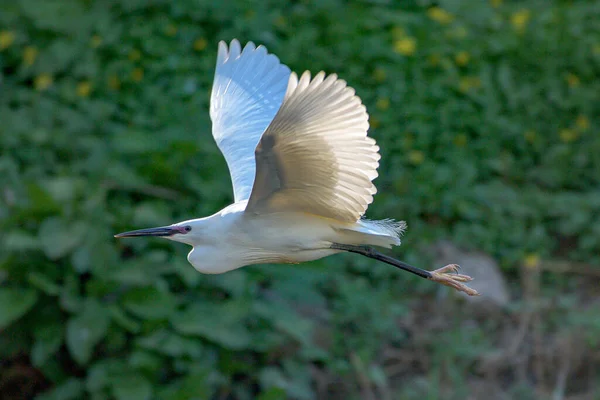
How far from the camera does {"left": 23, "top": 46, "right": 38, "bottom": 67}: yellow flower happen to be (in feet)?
22.5

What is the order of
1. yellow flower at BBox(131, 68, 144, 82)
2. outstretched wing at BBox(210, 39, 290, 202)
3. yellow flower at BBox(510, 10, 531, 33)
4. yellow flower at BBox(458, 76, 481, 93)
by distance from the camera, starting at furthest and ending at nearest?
1. yellow flower at BBox(510, 10, 531, 33)
2. yellow flower at BBox(458, 76, 481, 93)
3. yellow flower at BBox(131, 68, 144, 82)
4. outstretched wing at BBox(210, 39, 290, 202)

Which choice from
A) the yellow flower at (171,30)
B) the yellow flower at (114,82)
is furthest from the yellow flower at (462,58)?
the yellow flower at (114,82)

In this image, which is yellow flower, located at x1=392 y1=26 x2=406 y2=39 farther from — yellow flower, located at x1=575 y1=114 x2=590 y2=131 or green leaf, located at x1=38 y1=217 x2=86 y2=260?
green leaf, located at x1=38 y1=217 x2=86 y2=260

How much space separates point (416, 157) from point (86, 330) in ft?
8.97

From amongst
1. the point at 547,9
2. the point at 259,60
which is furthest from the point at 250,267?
the point at 547,9

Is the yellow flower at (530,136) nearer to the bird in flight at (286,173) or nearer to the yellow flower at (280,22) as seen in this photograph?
the yellow flower at (280,22)

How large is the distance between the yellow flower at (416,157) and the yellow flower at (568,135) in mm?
1196

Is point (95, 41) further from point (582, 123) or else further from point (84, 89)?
point (582, 123)

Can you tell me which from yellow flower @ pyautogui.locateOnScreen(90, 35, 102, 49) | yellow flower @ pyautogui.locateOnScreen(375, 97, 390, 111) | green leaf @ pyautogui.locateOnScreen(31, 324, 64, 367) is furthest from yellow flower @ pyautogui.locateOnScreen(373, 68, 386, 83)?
green leaf @ pyautogui.locateOnScreen(31, 324, 64, 367)

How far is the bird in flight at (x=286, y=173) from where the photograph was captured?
3.21m

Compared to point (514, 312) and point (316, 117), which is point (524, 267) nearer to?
point (514, 312)

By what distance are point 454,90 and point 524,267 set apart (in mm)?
1442

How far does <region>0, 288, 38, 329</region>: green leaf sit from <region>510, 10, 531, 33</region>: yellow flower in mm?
4357

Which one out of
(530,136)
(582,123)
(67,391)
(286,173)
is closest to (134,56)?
(67,391)
